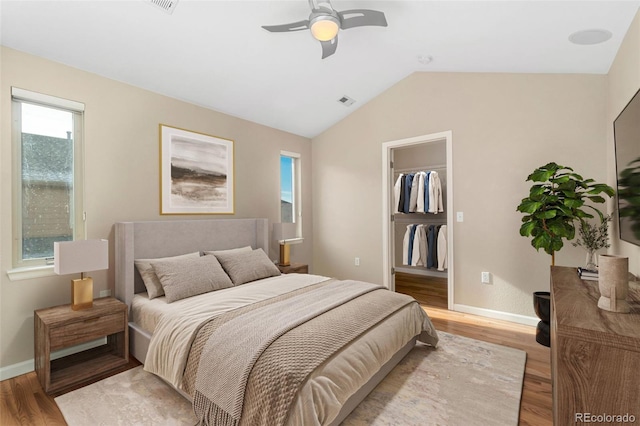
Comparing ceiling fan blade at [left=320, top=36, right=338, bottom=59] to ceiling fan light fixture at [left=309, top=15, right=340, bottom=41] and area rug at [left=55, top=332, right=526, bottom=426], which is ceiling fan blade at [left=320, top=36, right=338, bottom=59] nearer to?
ceiling fan light fixture at [left=309, top=15, right=340, bottom=41]

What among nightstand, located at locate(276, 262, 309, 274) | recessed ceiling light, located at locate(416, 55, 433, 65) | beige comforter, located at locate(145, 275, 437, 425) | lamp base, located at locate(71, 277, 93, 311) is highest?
recessed ceiling light, located at locate(416, 55, 433, 65)

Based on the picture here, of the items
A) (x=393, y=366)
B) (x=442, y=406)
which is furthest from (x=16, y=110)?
(x=442, y=406)

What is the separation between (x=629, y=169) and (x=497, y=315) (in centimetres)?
221

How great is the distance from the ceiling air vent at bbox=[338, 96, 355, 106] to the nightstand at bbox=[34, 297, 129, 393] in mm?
3404

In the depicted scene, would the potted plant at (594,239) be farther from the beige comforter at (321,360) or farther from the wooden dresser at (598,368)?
the wooden dresser at (598,368)

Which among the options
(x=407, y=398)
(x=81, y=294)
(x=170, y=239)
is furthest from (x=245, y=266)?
(x=407, y=398)

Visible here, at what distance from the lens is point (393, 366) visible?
2396 millimetres

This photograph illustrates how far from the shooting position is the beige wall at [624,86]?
6.61 feet

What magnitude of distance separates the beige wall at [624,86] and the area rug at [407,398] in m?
1.14

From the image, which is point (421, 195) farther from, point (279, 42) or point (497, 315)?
point (279, 42)

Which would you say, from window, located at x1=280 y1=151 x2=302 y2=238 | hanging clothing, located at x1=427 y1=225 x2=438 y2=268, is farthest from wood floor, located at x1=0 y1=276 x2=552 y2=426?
window, located at x1=280 y1=151 x2=302 y2=238

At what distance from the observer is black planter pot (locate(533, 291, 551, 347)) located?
2793 mm

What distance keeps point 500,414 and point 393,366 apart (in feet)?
2.43

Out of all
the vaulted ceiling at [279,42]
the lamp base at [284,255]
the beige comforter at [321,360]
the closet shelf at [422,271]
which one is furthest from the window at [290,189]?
the closet shelf at [422,271]
